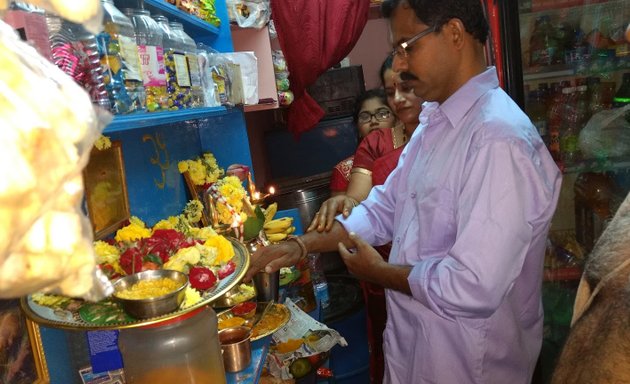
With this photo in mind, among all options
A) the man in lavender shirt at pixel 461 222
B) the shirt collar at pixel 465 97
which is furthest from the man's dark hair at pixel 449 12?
the shirt collar at pixel 465 97

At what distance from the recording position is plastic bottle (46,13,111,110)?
0.97 m

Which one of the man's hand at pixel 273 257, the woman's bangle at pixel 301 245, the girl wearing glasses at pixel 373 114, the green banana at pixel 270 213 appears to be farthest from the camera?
the girl wearing glasses at pixel 373 114

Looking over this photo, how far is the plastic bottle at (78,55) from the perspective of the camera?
969mm

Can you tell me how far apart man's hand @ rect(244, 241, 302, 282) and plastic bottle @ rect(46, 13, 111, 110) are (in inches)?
35.2

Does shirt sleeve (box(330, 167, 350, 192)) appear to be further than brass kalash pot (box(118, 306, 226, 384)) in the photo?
Yes

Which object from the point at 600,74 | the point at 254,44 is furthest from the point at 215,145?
the point at 600,74

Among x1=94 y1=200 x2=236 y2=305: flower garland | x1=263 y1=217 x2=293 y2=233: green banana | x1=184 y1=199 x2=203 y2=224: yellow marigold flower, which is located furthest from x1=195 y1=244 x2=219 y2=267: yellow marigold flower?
x1=263 y1=217 x2=293 y2=233: green banana

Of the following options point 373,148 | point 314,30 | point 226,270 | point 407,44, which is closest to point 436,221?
point 407,44

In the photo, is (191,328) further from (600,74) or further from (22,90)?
(600,74)

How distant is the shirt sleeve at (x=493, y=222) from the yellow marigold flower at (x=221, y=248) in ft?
1.90

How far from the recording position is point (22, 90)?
1.09 feet

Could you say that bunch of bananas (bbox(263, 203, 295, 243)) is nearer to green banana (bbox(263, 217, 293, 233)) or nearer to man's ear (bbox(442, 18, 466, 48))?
green banana (bbox(263, 217, 293, 233))

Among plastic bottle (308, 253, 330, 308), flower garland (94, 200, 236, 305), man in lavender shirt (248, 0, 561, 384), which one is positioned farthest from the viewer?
plastic bottle (308, 253, 330, 308)

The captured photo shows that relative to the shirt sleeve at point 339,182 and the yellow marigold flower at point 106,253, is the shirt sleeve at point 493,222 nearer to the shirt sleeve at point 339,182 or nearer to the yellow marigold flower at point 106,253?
the yellow marigold flower at point 106,253
